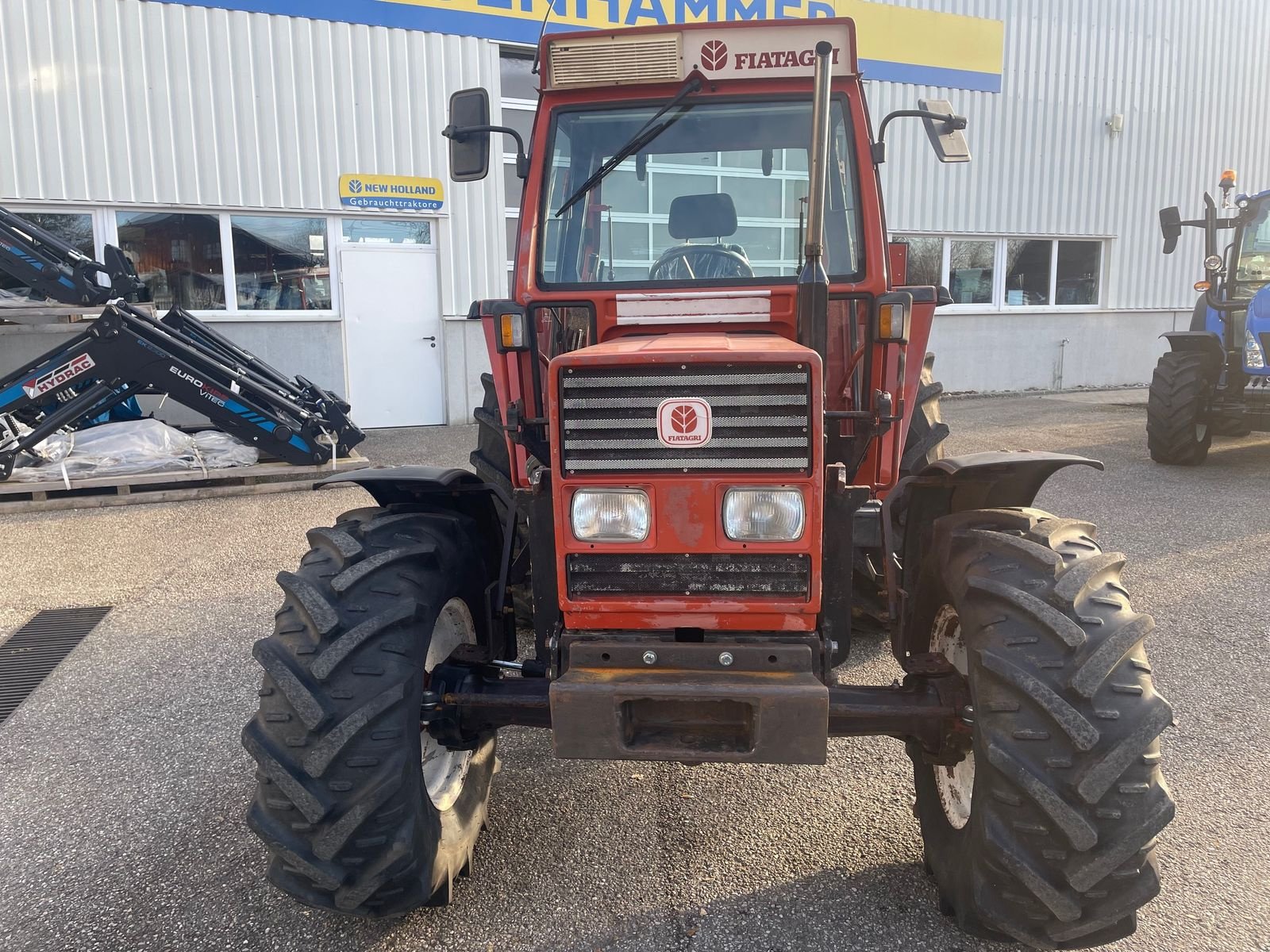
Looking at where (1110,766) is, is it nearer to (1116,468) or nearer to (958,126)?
(958,126)

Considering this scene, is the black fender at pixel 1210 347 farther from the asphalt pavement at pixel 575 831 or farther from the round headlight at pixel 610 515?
the round headlight at pixel 610 515

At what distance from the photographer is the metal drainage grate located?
4148 mm

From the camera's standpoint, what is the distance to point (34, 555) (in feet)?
20.1

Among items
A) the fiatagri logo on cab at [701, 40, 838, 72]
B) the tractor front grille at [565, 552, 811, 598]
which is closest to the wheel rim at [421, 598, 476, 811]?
the tractor front grille at [565, 552, 811, 598]

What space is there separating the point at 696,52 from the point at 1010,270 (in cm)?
1297

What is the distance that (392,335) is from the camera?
1127cm

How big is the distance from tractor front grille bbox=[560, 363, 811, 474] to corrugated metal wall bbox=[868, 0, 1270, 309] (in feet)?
39.6

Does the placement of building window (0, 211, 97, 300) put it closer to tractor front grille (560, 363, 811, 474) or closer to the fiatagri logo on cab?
the fiatagri logo on cab

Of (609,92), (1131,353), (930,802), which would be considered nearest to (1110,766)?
(930,802)

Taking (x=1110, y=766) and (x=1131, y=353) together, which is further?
(x=1131, y=353)

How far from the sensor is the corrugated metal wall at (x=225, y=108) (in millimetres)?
9500

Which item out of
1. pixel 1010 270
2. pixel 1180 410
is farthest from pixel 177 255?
pixel 1010 270

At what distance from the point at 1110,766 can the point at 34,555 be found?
6.69m

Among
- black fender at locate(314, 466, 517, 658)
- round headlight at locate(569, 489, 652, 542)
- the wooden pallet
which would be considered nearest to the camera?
round headlight at locate(569, 489, 652, 542)
